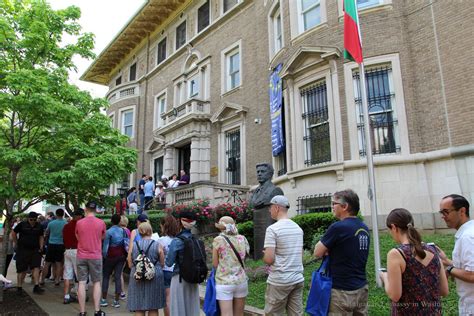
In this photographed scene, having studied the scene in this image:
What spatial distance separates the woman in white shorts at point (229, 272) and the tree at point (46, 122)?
520cm

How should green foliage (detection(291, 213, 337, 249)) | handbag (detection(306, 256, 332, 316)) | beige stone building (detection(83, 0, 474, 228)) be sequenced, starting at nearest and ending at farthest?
handbag (detection(306, 256, 332, 316))
green foliage (detection(291, 213, 337, 249))
beige stone building (detection(83, 0, 474, 228))

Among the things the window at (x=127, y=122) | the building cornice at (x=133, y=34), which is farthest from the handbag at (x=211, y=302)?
the window at (x=127, y=122)

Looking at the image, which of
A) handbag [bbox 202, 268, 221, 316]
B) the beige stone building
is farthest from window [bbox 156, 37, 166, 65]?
handbag [bbox 202, 268, 221, 316]

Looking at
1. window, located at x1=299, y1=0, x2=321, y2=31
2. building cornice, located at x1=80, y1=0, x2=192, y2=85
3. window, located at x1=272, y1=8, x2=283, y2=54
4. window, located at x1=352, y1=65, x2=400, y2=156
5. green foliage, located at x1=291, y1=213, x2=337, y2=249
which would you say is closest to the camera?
green foliage, located at x1=291, y1=213, x2=337, y2=249

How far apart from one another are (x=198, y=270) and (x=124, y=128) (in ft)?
82.9

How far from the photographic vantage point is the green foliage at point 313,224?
33.0 feet

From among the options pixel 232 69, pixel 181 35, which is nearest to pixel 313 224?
pixel 232 69

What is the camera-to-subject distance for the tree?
887 centimetres

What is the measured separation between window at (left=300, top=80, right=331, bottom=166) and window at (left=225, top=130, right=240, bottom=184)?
18.0 feet

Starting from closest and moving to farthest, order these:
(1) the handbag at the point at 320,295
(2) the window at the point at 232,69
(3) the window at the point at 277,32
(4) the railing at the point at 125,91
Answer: (1) the handbag at the point at 320,295 → (3) the window at the point at 277,32 → (2) the window at the point at 232,69 → (4) the railing at the point at 125,91

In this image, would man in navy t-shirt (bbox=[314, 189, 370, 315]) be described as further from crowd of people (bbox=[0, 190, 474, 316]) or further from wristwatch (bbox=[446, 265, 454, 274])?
wristwatch (bbox=[446, 265, 454, 274])

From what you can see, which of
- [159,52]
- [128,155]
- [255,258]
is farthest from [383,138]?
[159,52]

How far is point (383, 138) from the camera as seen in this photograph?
1216 cm

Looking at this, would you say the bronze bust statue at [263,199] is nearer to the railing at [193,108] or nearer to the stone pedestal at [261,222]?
the stone pedestal at [261,222]
